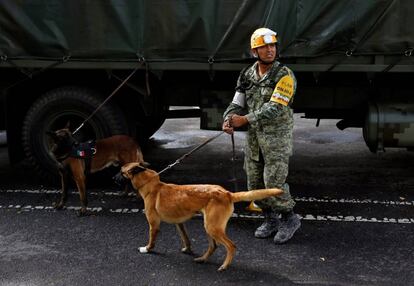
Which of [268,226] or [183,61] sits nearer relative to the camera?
[268,226]

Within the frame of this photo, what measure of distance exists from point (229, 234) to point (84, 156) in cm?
175

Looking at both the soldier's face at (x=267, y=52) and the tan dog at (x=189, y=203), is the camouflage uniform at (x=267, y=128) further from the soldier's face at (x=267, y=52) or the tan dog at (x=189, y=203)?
the tan dog at (x=189, y=203)

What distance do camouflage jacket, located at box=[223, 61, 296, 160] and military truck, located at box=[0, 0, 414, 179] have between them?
3.10ft

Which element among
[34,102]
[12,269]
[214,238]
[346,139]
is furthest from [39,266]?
[346,139]

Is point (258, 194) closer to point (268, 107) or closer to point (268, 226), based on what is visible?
point (268, 107)

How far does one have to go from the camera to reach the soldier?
4.12 metres

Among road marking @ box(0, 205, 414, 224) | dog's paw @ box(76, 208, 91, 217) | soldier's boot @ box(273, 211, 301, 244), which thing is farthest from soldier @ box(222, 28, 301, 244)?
dog's paw @ box(76, 208, 91, 217)

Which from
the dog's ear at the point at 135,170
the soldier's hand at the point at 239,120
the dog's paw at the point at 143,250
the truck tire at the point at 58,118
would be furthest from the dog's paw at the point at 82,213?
the soldier's hand at the point at 239,120

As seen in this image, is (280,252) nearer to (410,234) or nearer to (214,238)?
(214,238)

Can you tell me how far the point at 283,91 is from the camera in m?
4.11

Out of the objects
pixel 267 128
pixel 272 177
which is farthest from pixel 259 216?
pixel 267 128

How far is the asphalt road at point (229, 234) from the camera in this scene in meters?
3.85

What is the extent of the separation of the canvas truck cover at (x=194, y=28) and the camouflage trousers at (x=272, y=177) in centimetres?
134

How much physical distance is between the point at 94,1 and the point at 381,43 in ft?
9.98
